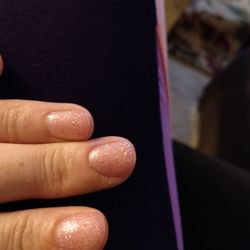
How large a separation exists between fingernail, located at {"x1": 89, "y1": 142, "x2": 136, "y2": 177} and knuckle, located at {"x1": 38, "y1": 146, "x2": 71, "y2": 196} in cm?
3

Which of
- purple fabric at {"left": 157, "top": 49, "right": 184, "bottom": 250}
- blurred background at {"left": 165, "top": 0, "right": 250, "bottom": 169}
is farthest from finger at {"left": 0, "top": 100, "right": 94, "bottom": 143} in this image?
blurred background at {"left": 165, "top": 0, "right": 250, "bottom": 169}

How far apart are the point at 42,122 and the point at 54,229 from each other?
9cm

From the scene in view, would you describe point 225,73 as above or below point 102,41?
below

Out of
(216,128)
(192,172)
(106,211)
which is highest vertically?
(106,211)

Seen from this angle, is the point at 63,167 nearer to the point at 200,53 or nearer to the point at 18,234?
the point at 18,234

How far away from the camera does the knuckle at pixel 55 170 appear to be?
1.14ft

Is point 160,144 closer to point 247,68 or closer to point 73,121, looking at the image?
point 73,121

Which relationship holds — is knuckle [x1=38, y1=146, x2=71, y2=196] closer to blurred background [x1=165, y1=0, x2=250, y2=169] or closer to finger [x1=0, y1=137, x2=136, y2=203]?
finger [x1=0, y1=137, x2=136, y2=203]

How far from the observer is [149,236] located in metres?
0.38

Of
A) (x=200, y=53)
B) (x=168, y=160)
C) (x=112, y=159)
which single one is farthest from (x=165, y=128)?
(x=200, y=53)

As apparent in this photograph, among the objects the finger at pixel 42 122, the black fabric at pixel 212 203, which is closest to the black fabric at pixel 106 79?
the finger at pixel 42 122

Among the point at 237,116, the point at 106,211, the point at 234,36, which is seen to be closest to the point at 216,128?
the point at 237,116

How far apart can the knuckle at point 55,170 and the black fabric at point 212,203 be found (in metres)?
0.30

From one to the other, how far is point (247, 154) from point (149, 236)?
1.61 ft
